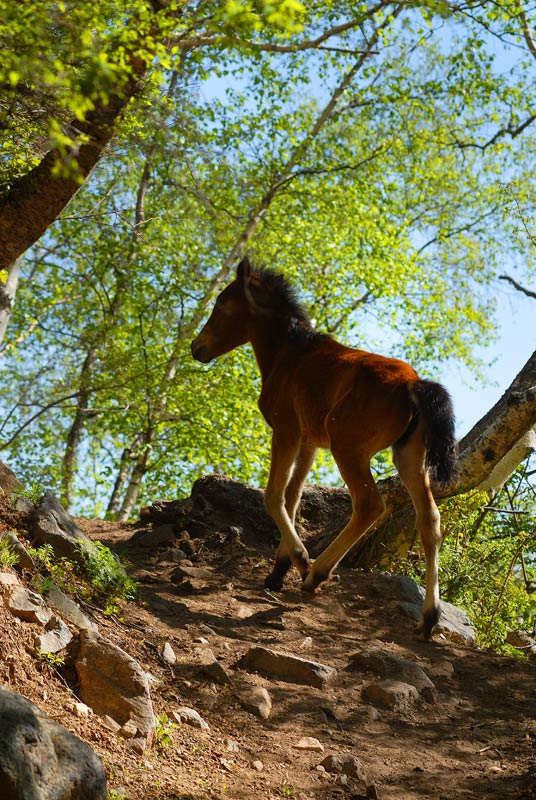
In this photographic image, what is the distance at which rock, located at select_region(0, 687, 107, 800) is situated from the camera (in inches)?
124

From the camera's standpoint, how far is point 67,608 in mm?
5340

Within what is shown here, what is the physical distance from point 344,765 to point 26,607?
2112mm

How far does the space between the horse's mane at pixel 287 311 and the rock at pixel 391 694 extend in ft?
12.0

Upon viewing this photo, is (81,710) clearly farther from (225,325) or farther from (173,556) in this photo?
(225,325)

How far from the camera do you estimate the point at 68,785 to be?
3348 millimetres

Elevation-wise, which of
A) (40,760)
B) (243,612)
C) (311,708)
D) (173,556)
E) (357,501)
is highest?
(357,501)

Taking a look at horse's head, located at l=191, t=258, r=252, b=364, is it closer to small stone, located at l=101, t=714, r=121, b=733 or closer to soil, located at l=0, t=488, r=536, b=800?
soil, located at l=0, t=488, r=536, b=800

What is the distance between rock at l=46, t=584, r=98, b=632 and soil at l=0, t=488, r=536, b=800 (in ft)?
0.88

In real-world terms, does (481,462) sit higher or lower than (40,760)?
higher

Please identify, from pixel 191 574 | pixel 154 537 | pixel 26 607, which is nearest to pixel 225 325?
pixel 154 537

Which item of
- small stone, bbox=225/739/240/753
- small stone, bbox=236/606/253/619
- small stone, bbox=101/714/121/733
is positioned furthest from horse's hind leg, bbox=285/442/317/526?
small stone, bbox=101/714/121/733

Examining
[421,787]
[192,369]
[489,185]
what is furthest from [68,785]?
[489,185]

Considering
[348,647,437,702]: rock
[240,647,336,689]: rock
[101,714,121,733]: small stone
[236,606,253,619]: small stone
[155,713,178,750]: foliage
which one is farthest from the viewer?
[236,606,253,619]: small stone

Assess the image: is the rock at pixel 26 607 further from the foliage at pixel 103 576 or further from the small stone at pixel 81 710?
the foliage at pixel 103 576
